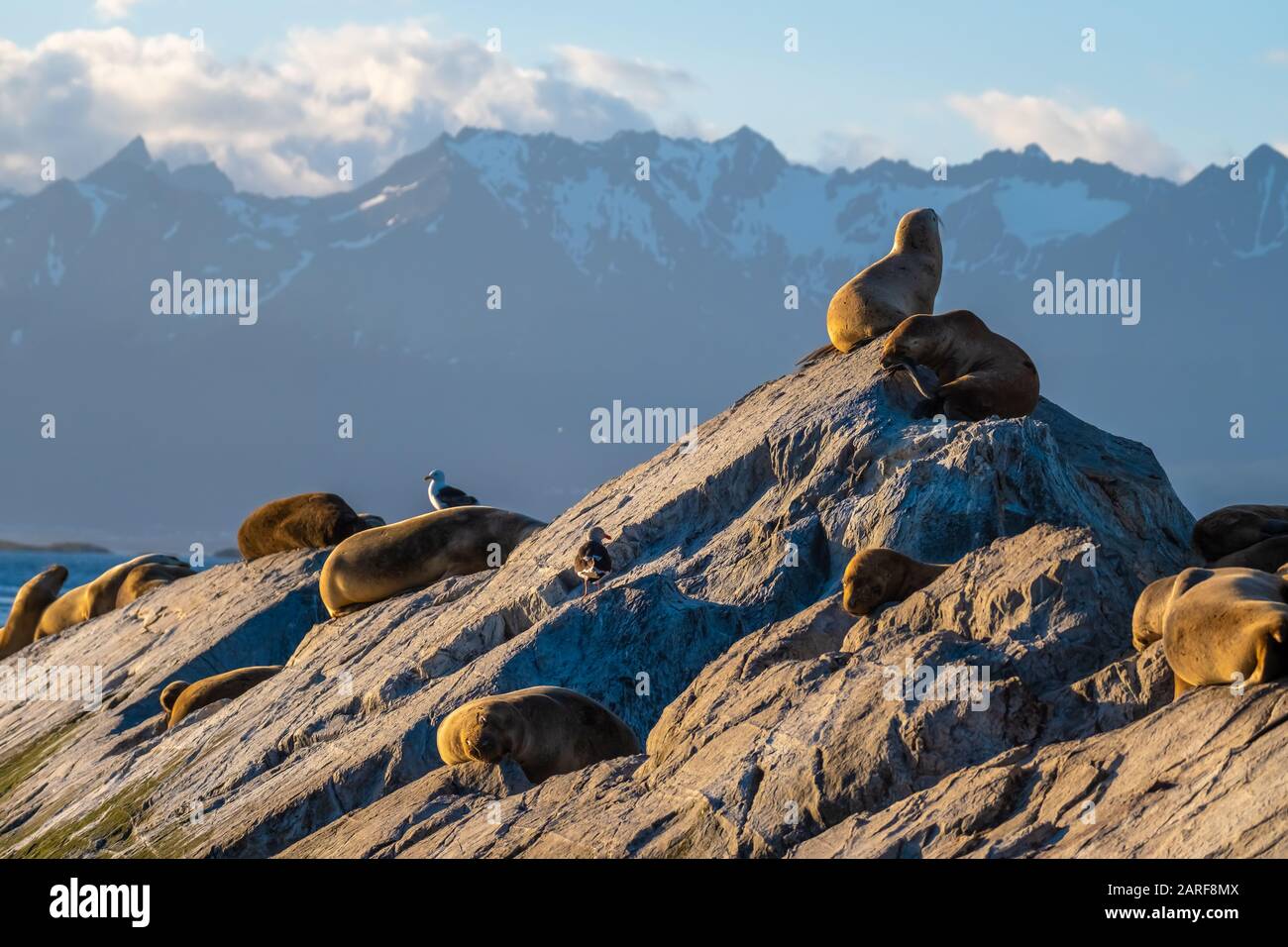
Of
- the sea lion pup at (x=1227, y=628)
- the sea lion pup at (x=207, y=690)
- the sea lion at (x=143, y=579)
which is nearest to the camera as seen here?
the sea lion pup at (x=1227, y=628)

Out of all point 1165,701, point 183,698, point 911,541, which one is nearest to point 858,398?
point 911,541

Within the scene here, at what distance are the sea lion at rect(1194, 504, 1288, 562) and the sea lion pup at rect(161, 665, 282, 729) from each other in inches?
300

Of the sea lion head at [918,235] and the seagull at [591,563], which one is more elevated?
the sea lion head at [918,235]

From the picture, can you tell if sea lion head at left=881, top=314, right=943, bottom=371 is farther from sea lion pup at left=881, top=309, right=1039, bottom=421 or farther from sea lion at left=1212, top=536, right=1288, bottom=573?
sea lion at left=1212, top=536, right=1288, bottom=573

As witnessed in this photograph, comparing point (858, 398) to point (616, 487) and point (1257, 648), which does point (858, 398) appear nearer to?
point (616, 487)

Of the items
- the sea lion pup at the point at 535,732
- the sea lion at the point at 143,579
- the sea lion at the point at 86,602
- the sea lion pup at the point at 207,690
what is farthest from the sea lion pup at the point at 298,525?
the sea lion pup at the point at 535,732

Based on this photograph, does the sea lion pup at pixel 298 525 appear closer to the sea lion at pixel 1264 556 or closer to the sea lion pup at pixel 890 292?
the sea lion pup at pixel 890 292

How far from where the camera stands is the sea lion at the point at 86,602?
858 inches

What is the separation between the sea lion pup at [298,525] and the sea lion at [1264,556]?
9610 mm

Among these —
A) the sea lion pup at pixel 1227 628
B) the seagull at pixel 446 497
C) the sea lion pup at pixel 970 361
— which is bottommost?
the sea lion pup at pixel 1227 628

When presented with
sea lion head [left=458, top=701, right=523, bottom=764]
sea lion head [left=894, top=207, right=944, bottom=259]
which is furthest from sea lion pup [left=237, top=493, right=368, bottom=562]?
sea lion head [left=458, top=701, right=523, bottom=764]

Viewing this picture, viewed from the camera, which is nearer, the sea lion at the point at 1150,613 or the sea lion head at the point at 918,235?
the sea lion at the point at 1150,613

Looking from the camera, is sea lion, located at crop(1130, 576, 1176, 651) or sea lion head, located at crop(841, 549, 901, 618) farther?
sea lion head, located at crop(841, 549, 901, 618)

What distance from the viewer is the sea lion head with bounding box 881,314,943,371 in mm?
12867
